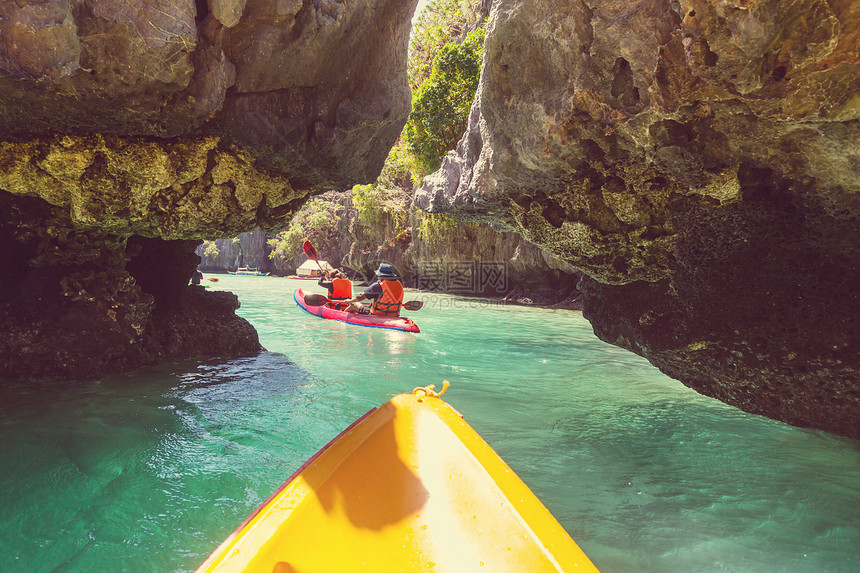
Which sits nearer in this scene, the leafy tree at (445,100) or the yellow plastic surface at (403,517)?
the yellow plastic surface at (403,517)

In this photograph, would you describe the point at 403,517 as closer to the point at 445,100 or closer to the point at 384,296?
the point at 384,296

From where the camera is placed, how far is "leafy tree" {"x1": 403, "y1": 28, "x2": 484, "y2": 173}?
1488 centimetres

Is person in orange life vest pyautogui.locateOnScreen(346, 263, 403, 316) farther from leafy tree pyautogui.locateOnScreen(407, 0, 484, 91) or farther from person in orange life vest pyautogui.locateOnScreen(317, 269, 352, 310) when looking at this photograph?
leafy tree pyautogui.locateOnScreen(407, 0, 484, 91)

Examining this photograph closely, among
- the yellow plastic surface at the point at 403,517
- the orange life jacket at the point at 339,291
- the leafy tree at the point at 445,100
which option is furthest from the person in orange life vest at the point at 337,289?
the yellow plastic surface at the point at 403,517

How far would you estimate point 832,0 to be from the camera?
1.75 m

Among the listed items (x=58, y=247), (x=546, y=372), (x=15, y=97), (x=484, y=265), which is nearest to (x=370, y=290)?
(x=546, y=372)

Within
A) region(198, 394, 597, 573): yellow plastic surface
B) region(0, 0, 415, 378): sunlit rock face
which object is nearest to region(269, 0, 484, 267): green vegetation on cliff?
region(0, 0, 415, 378): sunlit rock face

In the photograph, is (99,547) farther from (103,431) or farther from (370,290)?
(370,290)

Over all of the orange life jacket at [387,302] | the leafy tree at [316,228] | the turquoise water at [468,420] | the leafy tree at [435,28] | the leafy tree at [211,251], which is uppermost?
the leafy tree at [435,28]

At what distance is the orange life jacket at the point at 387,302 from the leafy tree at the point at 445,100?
815 centimetres

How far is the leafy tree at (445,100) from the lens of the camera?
14.9m

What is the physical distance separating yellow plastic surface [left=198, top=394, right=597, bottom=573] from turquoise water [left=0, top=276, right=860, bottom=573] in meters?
0.61

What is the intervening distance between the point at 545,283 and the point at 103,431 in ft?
46.4

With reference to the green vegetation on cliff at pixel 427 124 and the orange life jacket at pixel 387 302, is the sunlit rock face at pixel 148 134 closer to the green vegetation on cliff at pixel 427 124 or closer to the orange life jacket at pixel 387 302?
the orange life jacket at pixel 387 302
